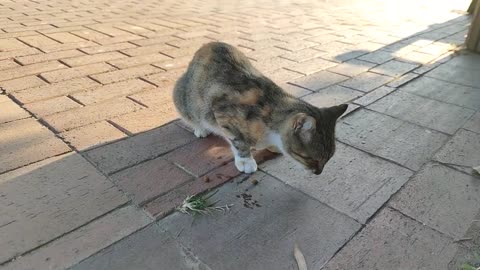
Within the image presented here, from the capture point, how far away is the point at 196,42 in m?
5.89

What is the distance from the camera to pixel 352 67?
5.05 m

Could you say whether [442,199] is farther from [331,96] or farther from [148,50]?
[148,50]

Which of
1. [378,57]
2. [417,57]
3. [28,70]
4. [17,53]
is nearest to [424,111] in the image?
[378,57]

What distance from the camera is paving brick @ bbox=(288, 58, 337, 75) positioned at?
4859mm

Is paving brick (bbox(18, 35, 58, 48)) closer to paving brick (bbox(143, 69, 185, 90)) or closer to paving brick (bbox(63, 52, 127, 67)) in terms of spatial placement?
paving brick (bbox(63, 52, 127, 67))

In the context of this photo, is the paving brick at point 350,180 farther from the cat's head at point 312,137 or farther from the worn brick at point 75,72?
the worn brick at point 75,72

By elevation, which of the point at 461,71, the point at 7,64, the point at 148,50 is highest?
the point at 7,64

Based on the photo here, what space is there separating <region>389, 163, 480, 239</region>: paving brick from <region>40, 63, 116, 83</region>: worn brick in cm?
374

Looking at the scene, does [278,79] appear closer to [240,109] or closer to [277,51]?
[277,51]

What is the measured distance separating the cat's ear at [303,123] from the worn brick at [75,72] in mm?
3008

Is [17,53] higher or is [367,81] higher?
[17,53]

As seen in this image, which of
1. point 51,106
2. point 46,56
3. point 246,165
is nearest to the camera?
point 246,165

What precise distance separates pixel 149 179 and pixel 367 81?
10.5ft

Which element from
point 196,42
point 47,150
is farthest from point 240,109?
point 196,42
